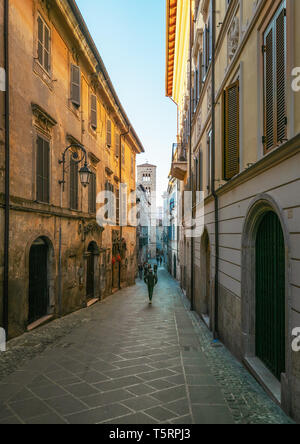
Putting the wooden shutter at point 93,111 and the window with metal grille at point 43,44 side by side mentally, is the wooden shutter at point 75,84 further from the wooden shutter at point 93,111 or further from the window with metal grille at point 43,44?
the wooden shutter at point 93,111

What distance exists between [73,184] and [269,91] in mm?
8937

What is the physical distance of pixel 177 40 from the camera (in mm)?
24031

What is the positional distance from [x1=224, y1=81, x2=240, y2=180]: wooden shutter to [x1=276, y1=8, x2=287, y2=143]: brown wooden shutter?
208 centimetres

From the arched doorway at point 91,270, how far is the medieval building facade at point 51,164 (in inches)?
1.8

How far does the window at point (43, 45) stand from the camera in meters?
10.1

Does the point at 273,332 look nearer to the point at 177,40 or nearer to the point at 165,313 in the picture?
the point at 165,313

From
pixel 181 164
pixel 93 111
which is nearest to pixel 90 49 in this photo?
pixel 93 111

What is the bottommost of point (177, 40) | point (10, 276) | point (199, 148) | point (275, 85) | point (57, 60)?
point (10, 276)

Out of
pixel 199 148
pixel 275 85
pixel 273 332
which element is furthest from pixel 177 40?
pixel 273 332

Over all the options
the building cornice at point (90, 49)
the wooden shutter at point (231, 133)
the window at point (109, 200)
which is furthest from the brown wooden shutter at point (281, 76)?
the window at point (109, 200)

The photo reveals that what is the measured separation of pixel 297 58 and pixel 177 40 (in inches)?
877

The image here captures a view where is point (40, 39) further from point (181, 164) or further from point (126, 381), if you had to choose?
point (181, 164)

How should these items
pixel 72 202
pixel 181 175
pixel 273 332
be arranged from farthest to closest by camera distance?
pixel 181 175 < pixel 72 202 < pixel 273 332

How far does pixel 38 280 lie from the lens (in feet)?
33.8
